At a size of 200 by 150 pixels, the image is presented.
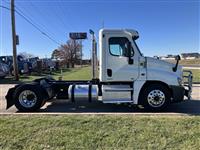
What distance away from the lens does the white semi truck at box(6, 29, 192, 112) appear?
29.8 ft

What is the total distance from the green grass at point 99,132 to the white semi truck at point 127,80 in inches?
62.2

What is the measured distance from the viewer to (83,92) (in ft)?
31.3

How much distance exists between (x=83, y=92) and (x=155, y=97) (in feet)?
7.57

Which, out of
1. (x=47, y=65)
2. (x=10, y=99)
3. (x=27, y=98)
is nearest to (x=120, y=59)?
(x=27, y=98)

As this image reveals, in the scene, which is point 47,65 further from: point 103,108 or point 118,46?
point 118,46

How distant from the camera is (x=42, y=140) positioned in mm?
5766

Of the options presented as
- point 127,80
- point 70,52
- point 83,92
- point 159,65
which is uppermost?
point 70,52

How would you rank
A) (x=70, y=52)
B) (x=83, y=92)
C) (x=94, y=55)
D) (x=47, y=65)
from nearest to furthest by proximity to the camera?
1. (x=83, y=92)
2. (x=94, y=55)
3. (x=47, y=65)
4. (x=70, y=52)

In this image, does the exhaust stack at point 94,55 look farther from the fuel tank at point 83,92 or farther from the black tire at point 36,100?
the black tire at point 36,100

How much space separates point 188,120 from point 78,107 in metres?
4.04

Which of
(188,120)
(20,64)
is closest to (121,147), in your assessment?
(188,120)

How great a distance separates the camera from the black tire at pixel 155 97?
29.7 ft

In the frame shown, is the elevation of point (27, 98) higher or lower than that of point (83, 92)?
lower

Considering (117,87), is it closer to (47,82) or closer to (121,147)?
(47,82)
